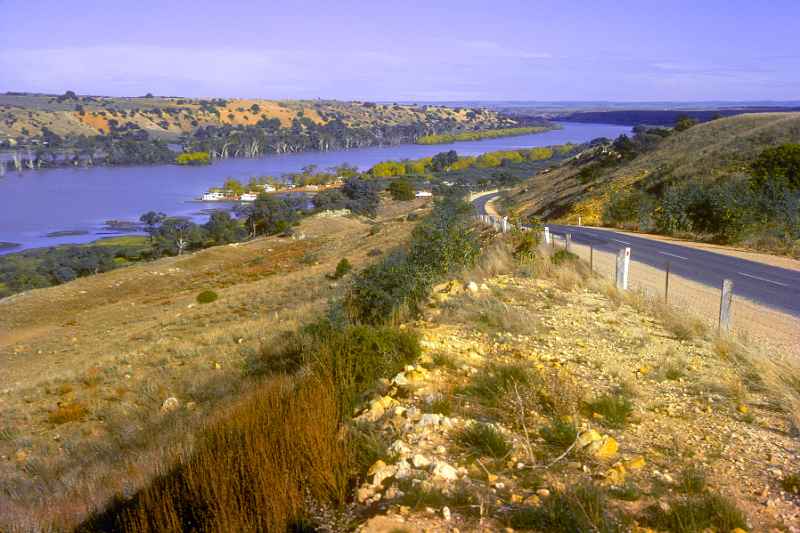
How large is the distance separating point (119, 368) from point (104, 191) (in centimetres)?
9243

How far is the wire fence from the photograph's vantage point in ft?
29.4

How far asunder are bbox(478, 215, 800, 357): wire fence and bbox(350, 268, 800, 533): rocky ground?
1421 mm

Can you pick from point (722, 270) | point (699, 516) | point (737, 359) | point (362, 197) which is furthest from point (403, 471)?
point (362, 197)

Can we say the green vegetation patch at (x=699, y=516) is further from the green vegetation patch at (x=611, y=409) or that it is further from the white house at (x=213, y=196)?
the white house at (x=213, y=196)

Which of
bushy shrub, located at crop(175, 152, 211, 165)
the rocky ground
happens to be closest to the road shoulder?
the rocky ground

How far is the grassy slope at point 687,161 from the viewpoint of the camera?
118 ft

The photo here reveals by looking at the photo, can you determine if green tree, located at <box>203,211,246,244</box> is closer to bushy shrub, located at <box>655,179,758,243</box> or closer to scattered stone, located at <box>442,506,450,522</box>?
bushy shrub, located at <box>655,179,758,243</box>

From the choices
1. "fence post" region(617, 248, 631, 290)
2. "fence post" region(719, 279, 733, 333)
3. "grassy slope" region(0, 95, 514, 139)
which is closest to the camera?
"fence post" region(719, 279, 733, 333)

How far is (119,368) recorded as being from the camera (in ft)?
46.2

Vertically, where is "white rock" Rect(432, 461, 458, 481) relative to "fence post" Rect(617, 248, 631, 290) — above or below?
above

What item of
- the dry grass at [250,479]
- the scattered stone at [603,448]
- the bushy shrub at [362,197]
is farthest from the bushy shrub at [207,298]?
the bushy shrub at [362,197]

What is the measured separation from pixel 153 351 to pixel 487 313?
31.2 ft

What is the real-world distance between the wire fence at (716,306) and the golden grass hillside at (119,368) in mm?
6265

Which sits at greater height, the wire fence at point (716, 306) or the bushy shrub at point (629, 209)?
the wire fence at point (716, 306)
